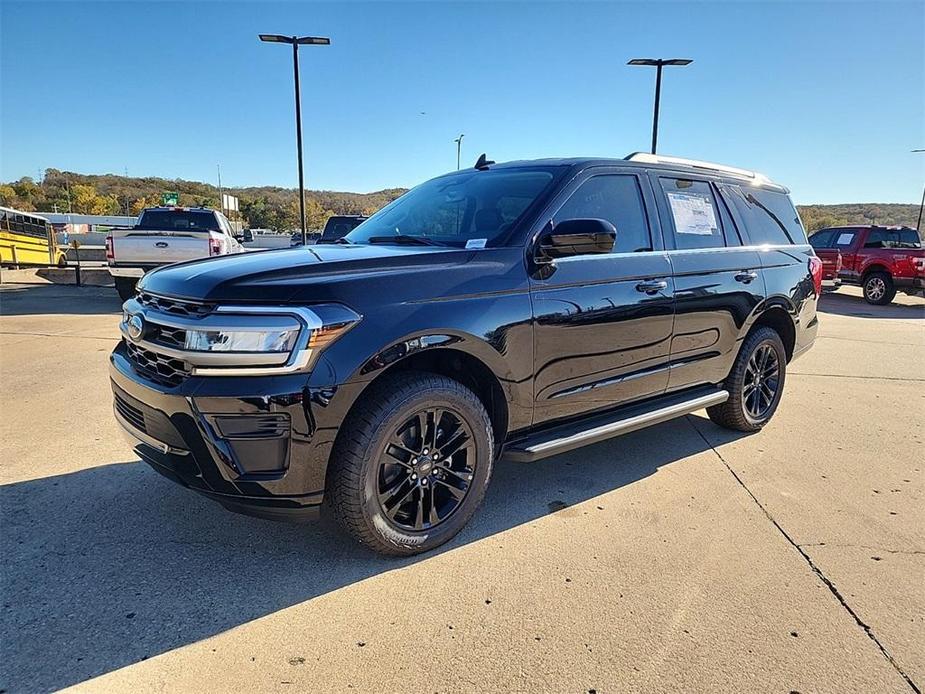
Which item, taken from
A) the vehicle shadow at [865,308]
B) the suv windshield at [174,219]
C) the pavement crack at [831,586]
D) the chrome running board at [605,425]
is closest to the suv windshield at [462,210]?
the chrome running board at [605,425]

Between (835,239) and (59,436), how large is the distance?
62.1 feet

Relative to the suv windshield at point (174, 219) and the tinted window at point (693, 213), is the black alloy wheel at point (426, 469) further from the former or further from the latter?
the suv windshield at point (174, 219)

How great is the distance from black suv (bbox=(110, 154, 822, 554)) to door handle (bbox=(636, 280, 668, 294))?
0.06ft

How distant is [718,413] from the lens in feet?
15.6

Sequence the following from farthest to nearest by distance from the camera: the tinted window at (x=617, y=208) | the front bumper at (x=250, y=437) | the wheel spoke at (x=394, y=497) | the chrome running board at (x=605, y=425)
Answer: the tinted window at (x=617, y=208) < the chrome running board at (x=605, y=425) < the wheel spoke at (x=394, y=497) < the front bumper at (x=250, y=437)

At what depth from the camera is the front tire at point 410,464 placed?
8.32ft

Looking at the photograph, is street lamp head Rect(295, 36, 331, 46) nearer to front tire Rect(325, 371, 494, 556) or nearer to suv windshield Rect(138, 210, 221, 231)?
suv windshield Rect(138, 210, 221, 231)

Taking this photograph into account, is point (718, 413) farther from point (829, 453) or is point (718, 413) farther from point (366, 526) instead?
point (366, 526)

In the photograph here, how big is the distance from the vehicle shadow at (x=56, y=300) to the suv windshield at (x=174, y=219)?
1819mm

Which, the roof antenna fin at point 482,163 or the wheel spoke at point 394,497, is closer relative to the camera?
the wheel spoke at point 394,497

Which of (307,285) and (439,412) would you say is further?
(439,412)

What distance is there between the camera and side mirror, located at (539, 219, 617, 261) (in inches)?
116

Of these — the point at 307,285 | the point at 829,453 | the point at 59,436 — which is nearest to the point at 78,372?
the point at 59,436

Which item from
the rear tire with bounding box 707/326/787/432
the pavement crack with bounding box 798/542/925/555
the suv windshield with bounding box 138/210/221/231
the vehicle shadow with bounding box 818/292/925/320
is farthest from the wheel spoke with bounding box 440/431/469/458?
the vehicle shadow with bounding box 818/292/925/320
